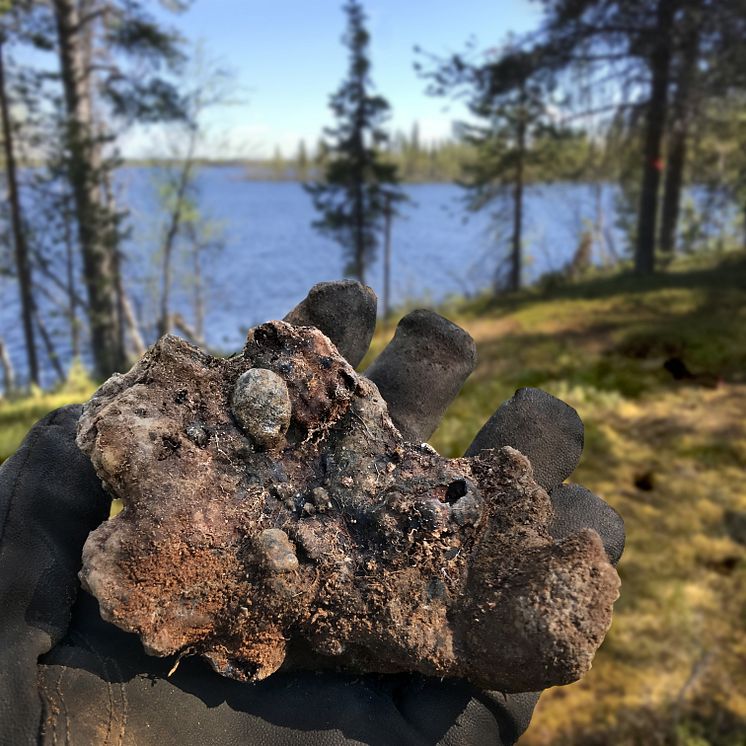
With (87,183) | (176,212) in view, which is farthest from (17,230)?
(176,212)

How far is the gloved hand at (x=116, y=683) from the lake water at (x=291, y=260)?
11.3 meters

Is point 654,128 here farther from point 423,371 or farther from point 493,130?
point 423,371

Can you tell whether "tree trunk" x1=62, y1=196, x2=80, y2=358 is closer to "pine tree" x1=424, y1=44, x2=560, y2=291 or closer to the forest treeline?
the forest treeline

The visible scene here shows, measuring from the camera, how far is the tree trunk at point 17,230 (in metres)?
11.6

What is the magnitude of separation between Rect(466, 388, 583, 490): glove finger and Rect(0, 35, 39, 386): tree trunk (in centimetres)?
1317

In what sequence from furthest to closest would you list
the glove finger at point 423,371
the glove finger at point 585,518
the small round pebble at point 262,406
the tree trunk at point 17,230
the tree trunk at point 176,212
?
1. the tree trunk at point 176,212
2. the tree trunk at point 17,230
3. the glove finger at point 423,371
4. the glove finger at point 585,518
5. the small round pebble at point 262,406

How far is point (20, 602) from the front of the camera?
1.33 meters

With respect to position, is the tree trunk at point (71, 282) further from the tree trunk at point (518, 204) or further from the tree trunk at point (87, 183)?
the tree trunk at point (518, 204)

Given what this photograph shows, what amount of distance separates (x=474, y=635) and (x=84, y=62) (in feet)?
41.9

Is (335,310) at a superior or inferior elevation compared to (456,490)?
superior

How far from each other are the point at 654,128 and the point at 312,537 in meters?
13.0

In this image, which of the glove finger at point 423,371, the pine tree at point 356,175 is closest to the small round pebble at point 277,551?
the glove finger at point 423,371

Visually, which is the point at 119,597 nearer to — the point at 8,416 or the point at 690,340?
the point at 690,340

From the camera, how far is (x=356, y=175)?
1748cm
